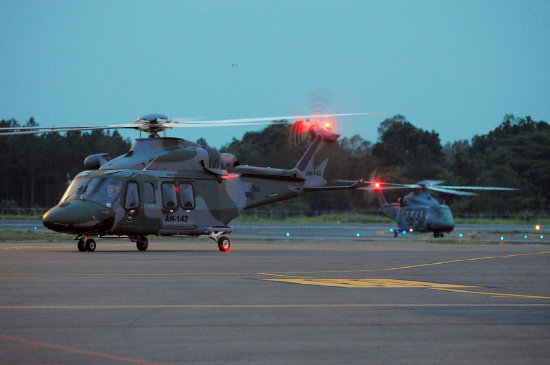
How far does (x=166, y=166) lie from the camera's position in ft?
106

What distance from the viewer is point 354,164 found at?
341ft

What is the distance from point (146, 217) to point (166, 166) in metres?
2.18

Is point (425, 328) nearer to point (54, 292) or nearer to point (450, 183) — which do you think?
point (54, 292)

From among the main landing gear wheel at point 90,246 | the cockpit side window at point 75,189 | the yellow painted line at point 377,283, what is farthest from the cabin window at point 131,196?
the yellow painted line at point 377,283

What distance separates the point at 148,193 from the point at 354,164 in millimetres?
73982

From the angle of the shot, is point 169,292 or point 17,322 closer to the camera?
point 17,322

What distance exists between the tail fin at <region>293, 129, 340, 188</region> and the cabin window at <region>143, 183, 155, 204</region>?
8.31m

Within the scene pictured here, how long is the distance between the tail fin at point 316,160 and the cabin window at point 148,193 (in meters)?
8.31

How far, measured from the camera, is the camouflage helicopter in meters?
29.7

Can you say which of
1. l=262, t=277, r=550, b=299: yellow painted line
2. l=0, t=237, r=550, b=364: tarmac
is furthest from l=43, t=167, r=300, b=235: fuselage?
l=262, t=277, r=550, b=299: yellow painted line

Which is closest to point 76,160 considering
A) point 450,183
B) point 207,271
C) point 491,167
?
point 450,183

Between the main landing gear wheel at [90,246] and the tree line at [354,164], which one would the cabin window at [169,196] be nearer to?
the main landing gear wheel at [90,246]

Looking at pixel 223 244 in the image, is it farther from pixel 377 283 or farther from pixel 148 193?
pixel 377 283

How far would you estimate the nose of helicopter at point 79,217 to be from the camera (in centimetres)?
2847
